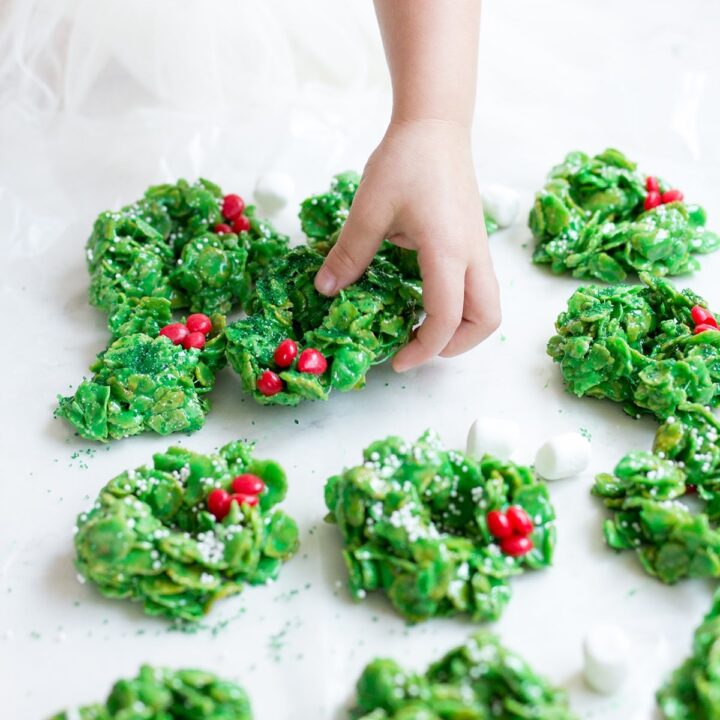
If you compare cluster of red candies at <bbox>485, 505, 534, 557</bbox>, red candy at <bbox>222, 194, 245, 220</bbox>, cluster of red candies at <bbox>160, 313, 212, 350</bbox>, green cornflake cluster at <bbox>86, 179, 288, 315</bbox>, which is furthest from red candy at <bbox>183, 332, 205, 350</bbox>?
cluster of red candies at <bbox>485, 505, 534, 557</bbox>

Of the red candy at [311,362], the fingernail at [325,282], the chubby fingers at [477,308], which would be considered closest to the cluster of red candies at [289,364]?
the red candy at [311,362]

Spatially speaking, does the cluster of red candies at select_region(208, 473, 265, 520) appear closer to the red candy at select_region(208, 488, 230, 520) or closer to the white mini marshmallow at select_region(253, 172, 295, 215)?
the red candy at select_region(208, 488, 230, 520)

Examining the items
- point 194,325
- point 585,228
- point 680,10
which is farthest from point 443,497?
point 680,10

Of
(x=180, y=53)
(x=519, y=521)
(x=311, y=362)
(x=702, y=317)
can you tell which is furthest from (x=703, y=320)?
(x=180, y=53)

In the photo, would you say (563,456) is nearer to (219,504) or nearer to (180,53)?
(219,504)

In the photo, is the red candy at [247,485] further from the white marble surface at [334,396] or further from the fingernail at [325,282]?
the fingernail at [325,282]

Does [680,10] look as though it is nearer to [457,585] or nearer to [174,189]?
[174,189]
